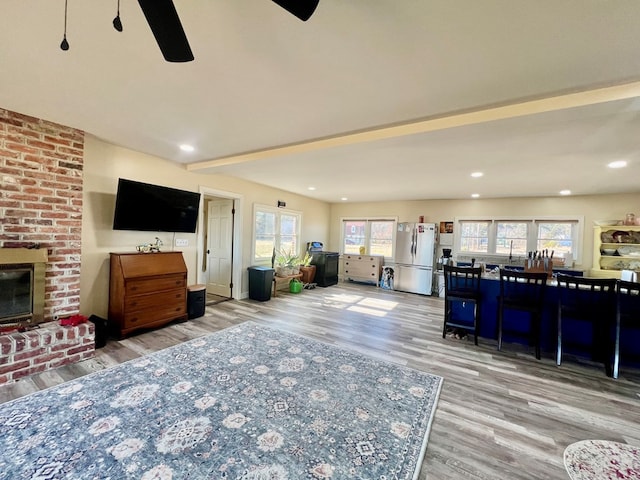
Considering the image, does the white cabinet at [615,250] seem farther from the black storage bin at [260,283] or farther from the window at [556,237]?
the black storage bin at [260,283]

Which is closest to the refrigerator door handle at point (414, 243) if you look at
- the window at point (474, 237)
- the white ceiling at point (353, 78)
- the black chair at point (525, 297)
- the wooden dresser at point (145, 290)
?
the window at point (474, 237)

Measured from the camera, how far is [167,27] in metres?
1.09

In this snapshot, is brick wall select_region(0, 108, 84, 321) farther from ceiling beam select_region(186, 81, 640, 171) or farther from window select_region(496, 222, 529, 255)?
window select_region(496, 222, 529, 255)

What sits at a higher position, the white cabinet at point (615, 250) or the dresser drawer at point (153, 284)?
the white cabinet at point (615, 250)

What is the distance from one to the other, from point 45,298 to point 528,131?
5.34 metres

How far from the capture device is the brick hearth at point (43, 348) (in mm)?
2418

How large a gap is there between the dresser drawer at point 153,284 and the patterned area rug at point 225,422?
1044 mm

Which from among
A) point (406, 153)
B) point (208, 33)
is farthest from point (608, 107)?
point (208, 33)

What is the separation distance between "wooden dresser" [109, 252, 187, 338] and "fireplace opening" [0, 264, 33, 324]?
81cm

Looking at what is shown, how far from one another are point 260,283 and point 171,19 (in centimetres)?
490

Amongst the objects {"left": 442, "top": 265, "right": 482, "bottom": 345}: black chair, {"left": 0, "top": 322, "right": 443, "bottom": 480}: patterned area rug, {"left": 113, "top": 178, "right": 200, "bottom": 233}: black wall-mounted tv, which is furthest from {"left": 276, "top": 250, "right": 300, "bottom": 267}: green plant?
{"left": 442, "top": 265, "right": 482, "bottom": 345}: black chair

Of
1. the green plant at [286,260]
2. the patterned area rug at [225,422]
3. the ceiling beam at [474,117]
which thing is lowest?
the patterned area rug at [225,422]

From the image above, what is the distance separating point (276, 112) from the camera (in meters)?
2.48

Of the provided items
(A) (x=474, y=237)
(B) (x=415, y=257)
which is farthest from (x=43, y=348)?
(A) (x=474, y=237)
